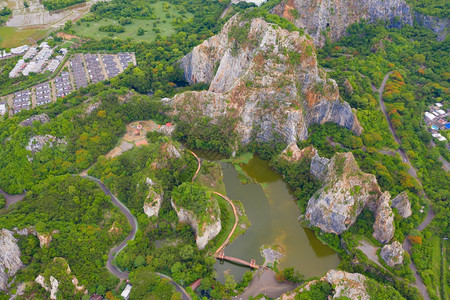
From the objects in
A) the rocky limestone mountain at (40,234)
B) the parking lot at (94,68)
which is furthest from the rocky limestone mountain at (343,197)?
the parking lot at (94,68)

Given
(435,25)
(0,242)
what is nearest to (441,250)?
(0,242)

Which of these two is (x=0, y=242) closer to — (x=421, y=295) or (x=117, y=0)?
(x=421, y=295)

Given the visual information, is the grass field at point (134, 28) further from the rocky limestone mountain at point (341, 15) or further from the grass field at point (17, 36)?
the rocky limestone mountain at point (341, 15)

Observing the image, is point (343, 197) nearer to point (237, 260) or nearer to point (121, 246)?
point (237, 260)

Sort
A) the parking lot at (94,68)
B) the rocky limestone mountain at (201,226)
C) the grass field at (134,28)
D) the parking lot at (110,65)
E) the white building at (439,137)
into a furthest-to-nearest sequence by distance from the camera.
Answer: the grass field at (134,28)
the parking lot at (110,65)
the parking lot at (94,68)
the white building at (439,137)
the rocky limestone mountain at (201,226)

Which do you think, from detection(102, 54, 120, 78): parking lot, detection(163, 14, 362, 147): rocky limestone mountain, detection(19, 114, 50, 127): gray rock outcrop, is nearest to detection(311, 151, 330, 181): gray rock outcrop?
detection(163, 14, 362, 147): rocky limestone mountain

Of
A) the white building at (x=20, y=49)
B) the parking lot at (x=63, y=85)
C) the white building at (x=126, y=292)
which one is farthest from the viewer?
the white building at (x=20, y=49)

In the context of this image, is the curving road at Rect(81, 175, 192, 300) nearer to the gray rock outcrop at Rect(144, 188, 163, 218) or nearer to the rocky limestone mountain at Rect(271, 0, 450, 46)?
the gray rock outcrop at Rect(144, 188, 163, 218)

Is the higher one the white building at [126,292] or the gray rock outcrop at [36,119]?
the gray rock outcrop at [36,119]
